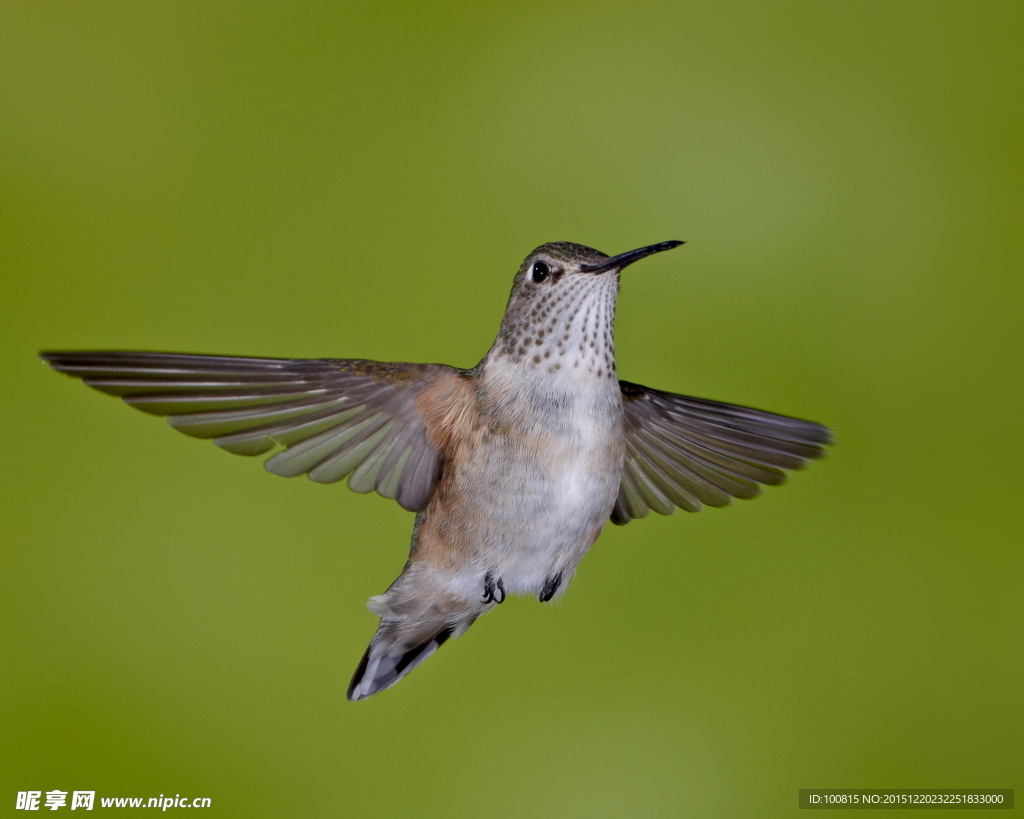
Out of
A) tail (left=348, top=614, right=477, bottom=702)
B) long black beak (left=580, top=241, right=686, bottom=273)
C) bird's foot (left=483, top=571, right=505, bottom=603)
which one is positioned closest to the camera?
long black beak (left=580, top=241, right=686, bottom=273)

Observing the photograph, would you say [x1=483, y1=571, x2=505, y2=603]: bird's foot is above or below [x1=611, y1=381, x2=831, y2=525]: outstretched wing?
below

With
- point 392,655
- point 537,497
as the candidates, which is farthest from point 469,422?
point 392,655

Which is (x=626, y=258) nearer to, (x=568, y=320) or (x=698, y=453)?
(x=568, y=320)

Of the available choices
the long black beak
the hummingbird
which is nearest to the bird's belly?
the hummingbird

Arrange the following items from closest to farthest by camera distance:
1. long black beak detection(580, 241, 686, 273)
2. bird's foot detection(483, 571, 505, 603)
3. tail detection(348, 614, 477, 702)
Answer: long black beak detection(580, 241, 686, 273) < bird's foot detection(483, 571, 505, 603) < tail detection(348, 614, 477, 702)

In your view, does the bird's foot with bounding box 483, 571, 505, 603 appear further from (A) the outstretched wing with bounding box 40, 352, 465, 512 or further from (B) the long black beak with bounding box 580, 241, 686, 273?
(B) the long black beak with bounding box 580, 241, 686, 273

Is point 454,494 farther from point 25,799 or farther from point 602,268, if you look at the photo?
point 25,799

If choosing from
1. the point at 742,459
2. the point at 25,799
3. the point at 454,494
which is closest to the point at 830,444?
the point at 742,459
